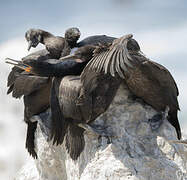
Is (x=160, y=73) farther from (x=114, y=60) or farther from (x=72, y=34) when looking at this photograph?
(x=72, y=34)

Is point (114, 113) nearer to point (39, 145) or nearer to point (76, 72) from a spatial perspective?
point (76, 72)

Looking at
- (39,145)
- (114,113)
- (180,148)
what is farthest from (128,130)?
(39,145)

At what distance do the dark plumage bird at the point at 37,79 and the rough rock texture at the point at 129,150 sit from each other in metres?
0.74

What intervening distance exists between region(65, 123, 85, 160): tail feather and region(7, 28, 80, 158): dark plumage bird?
66 centimetres

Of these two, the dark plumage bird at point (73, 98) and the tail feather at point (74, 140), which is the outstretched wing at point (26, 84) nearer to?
the dark plumage bird at point (73, 98)

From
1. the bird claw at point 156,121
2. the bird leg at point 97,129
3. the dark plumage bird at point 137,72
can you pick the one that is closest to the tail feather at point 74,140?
the bird leg at point 97,129

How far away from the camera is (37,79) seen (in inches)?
247

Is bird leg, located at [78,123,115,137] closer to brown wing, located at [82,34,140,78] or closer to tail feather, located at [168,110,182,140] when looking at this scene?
brown wing, located at [82,34,140,78]

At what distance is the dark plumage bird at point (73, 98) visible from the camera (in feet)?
18.1

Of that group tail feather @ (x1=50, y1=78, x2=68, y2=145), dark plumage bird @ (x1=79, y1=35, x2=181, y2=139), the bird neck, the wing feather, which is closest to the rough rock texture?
dark plumage bird @ (x1=79, y1=35, x2=181, y2=139)

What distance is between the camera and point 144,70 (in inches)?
222

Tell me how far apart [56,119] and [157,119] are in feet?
3.45

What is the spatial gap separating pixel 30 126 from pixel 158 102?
5.80 feet

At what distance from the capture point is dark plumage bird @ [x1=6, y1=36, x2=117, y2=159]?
552cm
